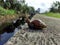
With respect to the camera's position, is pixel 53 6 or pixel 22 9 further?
pixel 53 6

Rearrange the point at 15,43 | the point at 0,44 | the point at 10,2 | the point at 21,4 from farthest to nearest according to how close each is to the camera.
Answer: the point at 21,4 → the point at 10,2 → the point at 0,44 → the point at 15,43

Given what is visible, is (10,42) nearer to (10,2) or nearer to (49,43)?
(49,43)

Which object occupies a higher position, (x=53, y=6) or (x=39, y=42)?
(x=39, y=42)

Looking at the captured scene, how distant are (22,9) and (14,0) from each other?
3038mm

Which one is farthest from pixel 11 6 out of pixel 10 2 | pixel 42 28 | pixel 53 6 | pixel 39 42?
pixel 39 42

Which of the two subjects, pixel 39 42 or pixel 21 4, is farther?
pixel 21 4

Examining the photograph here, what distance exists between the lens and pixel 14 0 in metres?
39.6

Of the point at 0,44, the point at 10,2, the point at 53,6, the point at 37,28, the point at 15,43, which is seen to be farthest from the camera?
the point at 53,6

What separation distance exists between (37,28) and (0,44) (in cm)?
236

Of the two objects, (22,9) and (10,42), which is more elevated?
(10,42)

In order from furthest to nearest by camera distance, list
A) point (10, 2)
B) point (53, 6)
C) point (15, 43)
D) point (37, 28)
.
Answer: point (53, 6), point (10, 2), point (37, 28), point (15, 43)

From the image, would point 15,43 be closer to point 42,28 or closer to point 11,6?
point 42,28

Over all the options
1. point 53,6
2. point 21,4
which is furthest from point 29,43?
point 53,6

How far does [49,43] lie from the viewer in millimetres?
7512
